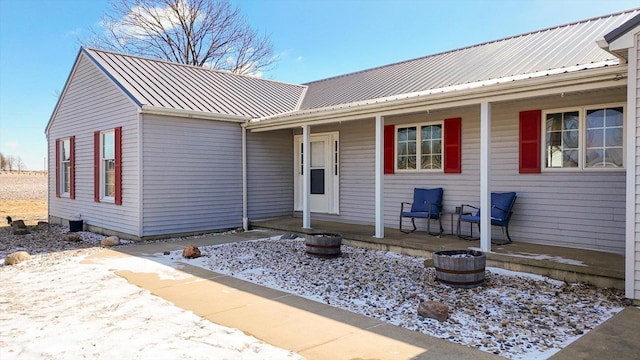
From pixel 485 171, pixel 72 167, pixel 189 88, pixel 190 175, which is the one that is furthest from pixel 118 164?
pixel 485 171

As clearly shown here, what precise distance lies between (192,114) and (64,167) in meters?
5.23

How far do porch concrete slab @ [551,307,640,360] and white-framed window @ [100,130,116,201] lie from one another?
8878 mm

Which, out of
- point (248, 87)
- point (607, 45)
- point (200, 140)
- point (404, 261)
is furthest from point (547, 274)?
point (248, 87)

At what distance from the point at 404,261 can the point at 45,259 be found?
5.56 meters

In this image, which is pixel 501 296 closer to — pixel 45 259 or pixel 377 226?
pixel 377 226

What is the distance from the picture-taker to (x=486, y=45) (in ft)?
30.5

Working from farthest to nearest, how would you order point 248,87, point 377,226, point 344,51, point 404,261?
point 344,51
point 248,87
point 377,226
point 404,261

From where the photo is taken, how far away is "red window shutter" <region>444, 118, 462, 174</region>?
7469mm

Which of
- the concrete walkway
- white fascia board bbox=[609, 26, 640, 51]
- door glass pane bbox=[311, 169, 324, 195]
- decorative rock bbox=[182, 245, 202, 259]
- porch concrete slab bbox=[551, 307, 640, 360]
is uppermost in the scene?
white fascia board bbox=[609, 26, 640, 51]

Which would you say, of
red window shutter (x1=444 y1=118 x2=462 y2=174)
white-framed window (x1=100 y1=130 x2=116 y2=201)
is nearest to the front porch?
red window shutter (x1=444 y1=118 x2=462 y2=174)

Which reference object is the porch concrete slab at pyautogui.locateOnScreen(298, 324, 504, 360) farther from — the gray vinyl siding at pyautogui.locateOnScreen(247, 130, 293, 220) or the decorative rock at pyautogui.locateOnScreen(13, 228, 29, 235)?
the decorative rock at pyautogui.locateOnScreen(13, 228, 29, 235)

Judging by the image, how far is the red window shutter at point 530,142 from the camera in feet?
21.3

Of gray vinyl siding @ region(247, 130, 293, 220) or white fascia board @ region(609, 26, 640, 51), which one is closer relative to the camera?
white fascia board @ region(609, 26, 640, 51)

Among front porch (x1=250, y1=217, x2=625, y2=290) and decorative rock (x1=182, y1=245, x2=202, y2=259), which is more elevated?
front porch (x1=250, y1=217, x2=625, y2=290)
